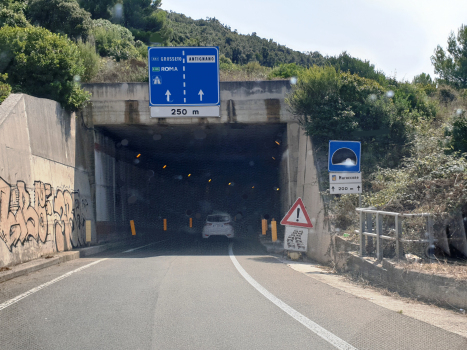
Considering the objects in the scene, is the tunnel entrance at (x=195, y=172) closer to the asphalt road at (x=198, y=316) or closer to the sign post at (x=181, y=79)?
the sign post at (x=181, y=79)

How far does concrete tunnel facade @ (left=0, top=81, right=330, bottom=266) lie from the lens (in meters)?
13.8

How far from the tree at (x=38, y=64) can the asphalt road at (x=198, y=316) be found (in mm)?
9924

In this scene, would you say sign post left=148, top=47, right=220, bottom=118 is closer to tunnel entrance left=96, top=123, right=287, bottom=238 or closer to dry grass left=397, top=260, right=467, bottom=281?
tunnel entrance left=96, top=123, right=287, bottom=238

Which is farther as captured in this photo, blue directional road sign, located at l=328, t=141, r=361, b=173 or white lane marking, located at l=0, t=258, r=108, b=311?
blue directional road sign, located at l=328, t=141, r=361, b=173

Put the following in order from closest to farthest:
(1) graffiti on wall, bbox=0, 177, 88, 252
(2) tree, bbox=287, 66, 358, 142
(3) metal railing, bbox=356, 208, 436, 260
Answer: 1. (3) metal railing, bbox=356, 208, 436, 260
2. (1) graffiti on wall, bbox=0, 177, 88, 252
3. (2) tree, bbox=287, 66, 358, 142

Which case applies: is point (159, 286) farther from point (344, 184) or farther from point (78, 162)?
point (78, 162)

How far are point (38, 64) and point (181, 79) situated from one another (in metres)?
5.50

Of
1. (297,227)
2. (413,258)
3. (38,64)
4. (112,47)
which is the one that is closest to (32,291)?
(413,258)

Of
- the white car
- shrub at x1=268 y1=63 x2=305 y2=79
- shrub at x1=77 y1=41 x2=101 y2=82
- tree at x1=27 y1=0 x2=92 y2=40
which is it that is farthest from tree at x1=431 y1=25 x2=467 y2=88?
tree at x1=27 y1=0 x2=92 y2=40

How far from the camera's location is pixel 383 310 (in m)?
6.48

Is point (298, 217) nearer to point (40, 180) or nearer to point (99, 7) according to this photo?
point (40, 180)

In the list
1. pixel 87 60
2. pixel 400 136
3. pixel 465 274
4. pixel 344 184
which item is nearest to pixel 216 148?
pixel 87 60

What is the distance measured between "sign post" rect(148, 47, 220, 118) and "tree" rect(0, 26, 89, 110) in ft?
10.3

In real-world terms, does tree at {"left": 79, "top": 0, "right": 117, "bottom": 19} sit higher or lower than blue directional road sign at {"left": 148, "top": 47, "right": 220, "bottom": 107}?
higher
